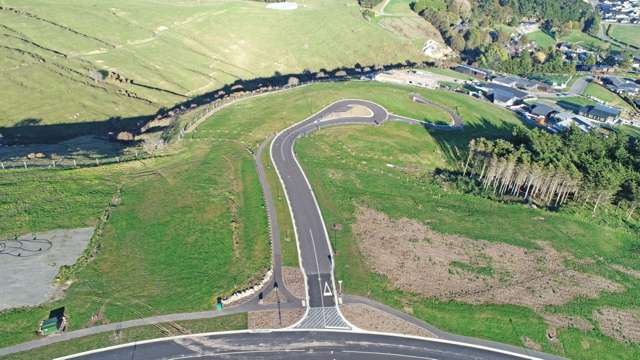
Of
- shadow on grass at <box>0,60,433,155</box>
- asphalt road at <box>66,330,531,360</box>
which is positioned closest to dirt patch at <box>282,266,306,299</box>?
asphalt road at <box>66,330,531,360</box>

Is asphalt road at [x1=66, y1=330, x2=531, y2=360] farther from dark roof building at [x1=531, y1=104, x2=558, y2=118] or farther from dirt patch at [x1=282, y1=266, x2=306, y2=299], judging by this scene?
dark roof building at [x1=531, y1=104, x2=558, y2=118]

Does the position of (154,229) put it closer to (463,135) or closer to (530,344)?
(530,344)

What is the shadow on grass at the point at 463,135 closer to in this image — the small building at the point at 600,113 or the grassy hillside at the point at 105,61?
the small building at the point at 600,113

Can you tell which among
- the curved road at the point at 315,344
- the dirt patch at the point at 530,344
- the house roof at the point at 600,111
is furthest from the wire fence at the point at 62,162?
the house roof at the point at 600,111

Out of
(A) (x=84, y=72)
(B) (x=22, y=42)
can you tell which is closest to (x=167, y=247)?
(A) (x=84, y=72)

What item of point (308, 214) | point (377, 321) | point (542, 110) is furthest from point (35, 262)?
point (542, 110)

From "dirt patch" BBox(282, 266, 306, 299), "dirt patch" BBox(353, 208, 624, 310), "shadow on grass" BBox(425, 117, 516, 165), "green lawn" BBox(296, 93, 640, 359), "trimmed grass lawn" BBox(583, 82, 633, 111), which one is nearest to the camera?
"green lawn" BBox(296, 93, 640, 359)

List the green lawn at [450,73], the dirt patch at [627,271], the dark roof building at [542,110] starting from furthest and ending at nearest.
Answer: the green lawn at [450,73] < the dark roof building at [542,110] < the dirt patch at [627,271]
